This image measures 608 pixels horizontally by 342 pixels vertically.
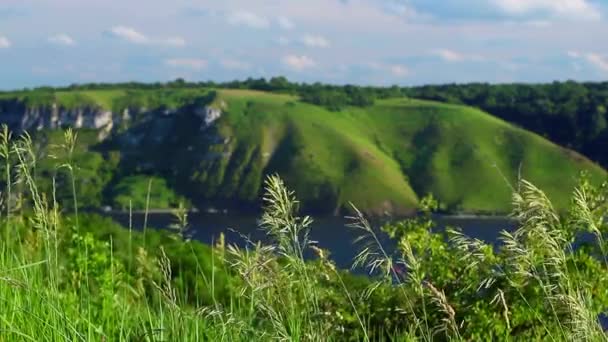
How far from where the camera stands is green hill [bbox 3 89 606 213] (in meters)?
151

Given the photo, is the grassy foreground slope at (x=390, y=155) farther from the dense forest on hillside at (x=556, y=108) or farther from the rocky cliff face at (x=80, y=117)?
the rocky cliff face at (x=80, y=117)

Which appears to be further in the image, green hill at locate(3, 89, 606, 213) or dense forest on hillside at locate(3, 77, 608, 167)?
dense forest on hillside at locate(3, 77, 608, 167)

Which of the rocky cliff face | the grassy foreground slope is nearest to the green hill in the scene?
the grassy foreground slope

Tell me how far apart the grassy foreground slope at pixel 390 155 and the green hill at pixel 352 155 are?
17 cm

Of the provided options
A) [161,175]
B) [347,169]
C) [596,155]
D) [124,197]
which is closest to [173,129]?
[161,175]

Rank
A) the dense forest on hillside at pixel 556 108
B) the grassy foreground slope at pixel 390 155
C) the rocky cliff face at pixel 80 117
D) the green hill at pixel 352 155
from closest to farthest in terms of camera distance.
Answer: the grassy foreground slope at pixel 390 155 < the green hill at pixel 352 155 < the dense forest on hillside at pixel 556 108 < the rocky cliff face at pixel 80 117

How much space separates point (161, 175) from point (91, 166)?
43.9 feet

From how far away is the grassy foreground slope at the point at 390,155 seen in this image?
493 ft

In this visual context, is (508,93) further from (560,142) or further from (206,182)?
(206,182)

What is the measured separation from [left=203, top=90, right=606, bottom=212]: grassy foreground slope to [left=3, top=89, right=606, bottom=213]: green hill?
0.55ft

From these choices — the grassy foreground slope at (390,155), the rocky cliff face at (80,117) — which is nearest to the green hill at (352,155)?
the grassy foreground slope at (390,155)

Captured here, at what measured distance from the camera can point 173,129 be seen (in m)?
193

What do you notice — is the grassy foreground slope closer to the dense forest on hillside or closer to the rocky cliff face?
the dense forest on hillside

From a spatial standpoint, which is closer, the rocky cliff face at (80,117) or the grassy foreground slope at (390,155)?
the grassy foreground slope at (390,155)
